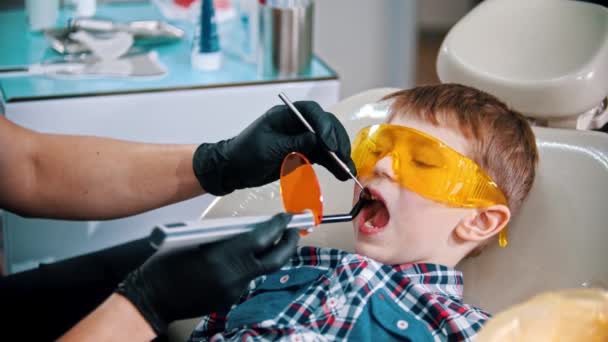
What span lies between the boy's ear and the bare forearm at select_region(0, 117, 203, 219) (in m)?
0.54

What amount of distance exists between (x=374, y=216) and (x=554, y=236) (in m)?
0.32

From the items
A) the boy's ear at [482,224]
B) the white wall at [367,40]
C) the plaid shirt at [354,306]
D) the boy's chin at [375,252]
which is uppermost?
the boy's ear at [482,224]

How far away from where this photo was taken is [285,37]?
218 cm

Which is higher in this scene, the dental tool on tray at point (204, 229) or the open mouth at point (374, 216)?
the dental tool on tray at point (204, 229)

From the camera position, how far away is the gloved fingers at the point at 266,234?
1.07 metres

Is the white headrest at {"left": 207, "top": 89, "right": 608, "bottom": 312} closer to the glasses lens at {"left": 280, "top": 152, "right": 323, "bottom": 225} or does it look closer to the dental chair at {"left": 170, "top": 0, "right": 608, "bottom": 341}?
the dental chair at {"left": 170, "top": 0, "right": 608, "bottom": 341}

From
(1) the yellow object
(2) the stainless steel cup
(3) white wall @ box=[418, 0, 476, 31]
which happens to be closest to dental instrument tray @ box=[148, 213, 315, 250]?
(1) the yellow object

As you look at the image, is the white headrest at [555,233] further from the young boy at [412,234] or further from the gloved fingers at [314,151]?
the gloved fingers at [314,151]

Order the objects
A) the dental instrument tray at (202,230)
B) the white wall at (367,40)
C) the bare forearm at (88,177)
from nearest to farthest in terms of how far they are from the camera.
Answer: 1. the dental instrument tray at (202,230)
2. the bare forearm at (88,177)
3. the white wall at (367,40)

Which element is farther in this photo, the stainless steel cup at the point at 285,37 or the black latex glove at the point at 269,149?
the stainless steel cup at the point at 285,37

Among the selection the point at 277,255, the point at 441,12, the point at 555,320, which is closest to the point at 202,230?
the point at 277,255

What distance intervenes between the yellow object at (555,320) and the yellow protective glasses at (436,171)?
0.48m

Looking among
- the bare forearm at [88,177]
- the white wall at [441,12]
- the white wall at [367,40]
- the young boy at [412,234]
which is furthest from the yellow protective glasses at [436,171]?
the white wall at [441,12]

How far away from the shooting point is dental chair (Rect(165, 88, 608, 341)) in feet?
4.51
